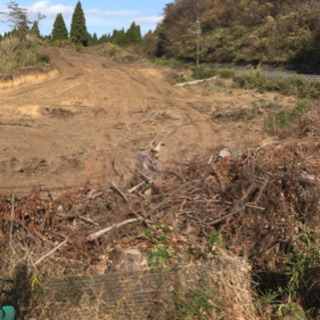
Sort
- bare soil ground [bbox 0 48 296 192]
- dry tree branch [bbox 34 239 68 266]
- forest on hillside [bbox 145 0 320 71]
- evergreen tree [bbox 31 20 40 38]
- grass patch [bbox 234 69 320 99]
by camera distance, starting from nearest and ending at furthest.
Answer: dry tree branch [bbox 34 239 68 266] → bare soil ground [bbox 0 48 296 192] → grass patch [bbox 234 69 320 99] → evergreen tree [bbox 31 20 40 38] → forest on hillside [bbox 145 0 320 71]

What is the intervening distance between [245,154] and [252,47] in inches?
1063

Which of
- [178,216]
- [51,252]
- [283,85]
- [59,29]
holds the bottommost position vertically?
[51,252]

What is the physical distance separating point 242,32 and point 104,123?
85.3 ft

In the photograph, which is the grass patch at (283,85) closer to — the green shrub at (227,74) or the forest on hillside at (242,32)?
the green shrub at (227,74)

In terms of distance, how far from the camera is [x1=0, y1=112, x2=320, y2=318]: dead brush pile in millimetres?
4246

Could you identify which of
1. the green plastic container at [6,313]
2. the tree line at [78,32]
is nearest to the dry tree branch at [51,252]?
the green plastic container at [6,313]

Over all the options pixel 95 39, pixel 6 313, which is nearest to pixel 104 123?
pixel 6 313

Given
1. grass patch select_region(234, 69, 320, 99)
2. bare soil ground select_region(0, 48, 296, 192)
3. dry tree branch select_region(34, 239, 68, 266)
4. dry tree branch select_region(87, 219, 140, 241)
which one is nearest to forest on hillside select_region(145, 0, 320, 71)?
grass patch select_region(234, 69, 320, 99)

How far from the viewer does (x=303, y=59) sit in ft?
86.5

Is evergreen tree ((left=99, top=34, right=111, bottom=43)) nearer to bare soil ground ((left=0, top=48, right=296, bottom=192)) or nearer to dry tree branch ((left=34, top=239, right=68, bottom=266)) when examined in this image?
bare soil ground ((left=0, top=48, right=296, bottom=192))

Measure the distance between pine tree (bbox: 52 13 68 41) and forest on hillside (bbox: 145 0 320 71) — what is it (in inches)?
489

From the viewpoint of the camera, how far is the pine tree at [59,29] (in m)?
49.8

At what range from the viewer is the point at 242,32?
35.1 m

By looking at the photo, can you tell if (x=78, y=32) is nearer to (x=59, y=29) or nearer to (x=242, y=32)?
(x=59, y=29)
